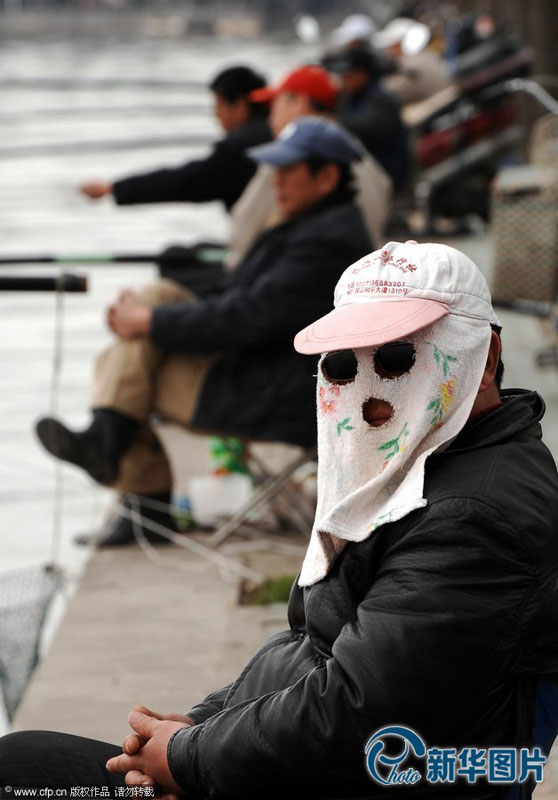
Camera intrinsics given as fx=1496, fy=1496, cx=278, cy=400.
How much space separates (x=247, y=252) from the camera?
17.0 ft

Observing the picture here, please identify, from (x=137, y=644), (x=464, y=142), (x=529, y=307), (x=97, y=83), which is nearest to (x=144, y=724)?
(x=137, y=644)

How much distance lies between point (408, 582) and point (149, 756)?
49 centimetres

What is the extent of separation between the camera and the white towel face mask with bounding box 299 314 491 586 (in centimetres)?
198

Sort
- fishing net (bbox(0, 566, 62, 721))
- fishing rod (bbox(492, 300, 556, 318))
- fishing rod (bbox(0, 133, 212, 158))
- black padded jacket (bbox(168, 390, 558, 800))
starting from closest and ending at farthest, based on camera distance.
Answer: black padded jacket (bbox(168, 390, 558, 800))
fishing net (bbox(0, 566, 62, 721))
fishing rod (bbox(492, 300, 556, 318))
fishing rod (bbox(0, 133, 212, 158))

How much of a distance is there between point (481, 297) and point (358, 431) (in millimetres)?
248

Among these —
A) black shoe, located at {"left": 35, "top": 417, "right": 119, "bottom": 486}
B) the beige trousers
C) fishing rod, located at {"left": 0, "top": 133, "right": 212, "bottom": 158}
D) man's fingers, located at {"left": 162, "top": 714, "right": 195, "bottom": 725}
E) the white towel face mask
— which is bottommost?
black shoe, located at {"left": 35, "top": 417, "right": 119, "bottom": 486}

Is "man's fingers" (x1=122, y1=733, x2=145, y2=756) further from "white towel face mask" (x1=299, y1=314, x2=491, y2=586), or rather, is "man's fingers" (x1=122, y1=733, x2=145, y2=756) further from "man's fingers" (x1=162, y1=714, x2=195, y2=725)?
"white towel face mask" (x1=299, y1=314, x2=491, y2=586)

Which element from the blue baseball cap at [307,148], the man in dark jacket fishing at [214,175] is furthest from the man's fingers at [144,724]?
the man in dark jacket fishing at [214,175]

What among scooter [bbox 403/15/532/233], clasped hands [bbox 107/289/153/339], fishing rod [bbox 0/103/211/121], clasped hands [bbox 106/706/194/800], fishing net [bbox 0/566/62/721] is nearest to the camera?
clasped hands [bbox 106/706/194/800]

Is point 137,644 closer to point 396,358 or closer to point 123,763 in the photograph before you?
point 123,763

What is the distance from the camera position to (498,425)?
2.01m

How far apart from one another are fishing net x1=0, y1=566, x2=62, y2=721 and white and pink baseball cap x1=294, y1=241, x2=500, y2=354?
2.33 meters

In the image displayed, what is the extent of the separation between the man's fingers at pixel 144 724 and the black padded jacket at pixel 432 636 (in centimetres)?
12

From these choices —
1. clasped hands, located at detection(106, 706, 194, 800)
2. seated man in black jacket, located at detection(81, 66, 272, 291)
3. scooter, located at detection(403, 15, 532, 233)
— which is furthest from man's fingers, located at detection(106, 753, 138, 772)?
scooter, located at detection(403, 15, 532, 233)
